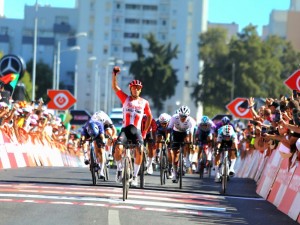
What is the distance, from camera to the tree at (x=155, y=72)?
145 meters

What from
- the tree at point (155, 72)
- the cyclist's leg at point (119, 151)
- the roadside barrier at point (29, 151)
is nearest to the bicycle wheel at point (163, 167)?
the cyclist's leg at point (119, 151)

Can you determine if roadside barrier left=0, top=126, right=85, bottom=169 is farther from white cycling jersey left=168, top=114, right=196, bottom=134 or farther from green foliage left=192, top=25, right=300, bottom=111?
green foliage left=192, top=25, right=300, bottom=111

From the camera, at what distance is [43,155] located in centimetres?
3466

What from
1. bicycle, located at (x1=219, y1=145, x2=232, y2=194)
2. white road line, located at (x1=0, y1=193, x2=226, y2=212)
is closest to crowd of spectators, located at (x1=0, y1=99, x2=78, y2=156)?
bicycle, located at (x1=219, y1=145, x2=232, y2=194)

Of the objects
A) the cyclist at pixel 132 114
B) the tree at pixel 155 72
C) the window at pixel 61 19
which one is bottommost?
the tree at pixel 155 72

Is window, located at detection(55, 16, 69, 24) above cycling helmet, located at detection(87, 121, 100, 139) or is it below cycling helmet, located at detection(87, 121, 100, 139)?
below

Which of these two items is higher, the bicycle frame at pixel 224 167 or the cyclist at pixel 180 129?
the cyclist at pixel 180 129

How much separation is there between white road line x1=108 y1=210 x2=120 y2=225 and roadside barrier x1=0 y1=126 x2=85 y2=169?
42.0 feet

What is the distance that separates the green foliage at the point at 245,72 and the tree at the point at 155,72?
35.9 ft

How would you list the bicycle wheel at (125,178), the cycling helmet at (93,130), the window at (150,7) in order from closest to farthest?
the bicycle wheel at (125,178)
the cycling helmet at (93,130)
the window at (150,7)

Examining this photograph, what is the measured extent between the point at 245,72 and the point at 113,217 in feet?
369

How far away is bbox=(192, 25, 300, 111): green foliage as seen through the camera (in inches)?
4943

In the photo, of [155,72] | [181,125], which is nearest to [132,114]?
[181,125]

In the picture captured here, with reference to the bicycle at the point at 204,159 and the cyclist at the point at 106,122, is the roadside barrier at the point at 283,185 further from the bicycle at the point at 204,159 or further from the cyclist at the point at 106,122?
the bicycle at the point at 204,159
